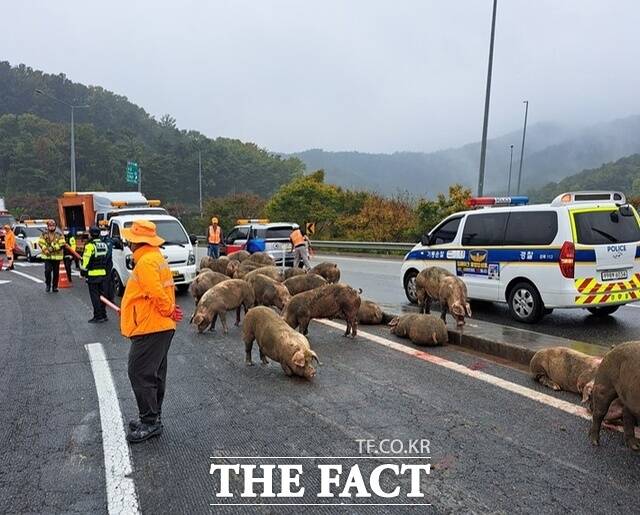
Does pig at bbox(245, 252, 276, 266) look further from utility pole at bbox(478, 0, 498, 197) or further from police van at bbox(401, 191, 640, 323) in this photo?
utility pole at bbox(478, 0, 498, 197)

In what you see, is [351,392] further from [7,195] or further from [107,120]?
[107,120]

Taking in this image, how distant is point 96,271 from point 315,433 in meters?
7.69

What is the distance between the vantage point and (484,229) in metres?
10.4

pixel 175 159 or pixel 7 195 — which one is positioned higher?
pixel 175 159

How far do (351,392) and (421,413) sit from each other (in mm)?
925

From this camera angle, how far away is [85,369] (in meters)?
7.07

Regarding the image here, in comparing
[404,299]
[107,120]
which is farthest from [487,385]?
[107,120]

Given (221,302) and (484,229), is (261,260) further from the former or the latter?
(484,229)

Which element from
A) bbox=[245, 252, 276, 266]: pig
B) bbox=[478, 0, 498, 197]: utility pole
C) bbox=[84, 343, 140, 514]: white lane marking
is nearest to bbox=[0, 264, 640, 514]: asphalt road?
bbox=[84, 343, 140, 514]: white lane marking

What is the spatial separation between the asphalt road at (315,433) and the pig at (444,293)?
87cm

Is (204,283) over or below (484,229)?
below

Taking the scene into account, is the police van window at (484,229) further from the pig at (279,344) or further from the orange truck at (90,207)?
the orange truck at (90,207)

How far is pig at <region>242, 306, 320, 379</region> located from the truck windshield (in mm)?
7932

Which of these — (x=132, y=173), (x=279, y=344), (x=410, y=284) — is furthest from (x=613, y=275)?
(x=132, y=173)
